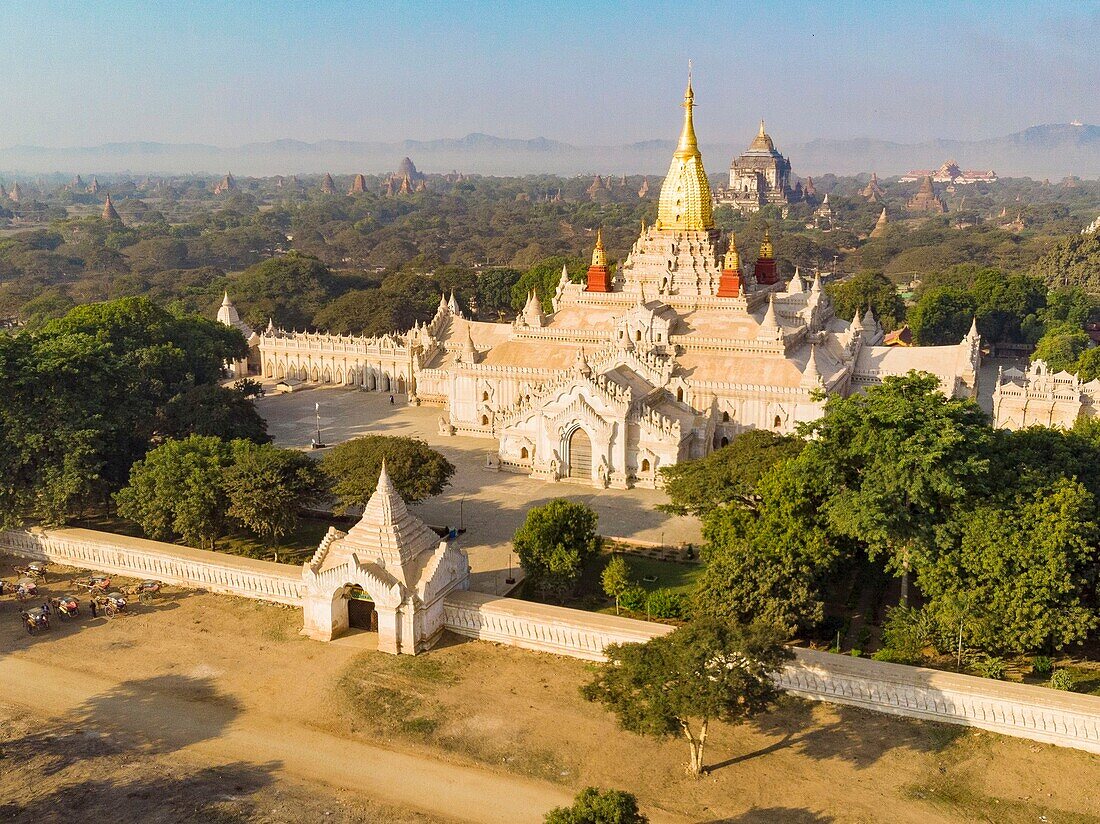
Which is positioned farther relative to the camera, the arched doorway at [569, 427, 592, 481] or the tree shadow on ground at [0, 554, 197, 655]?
the arched doorway at [569, 427, 592, 481]

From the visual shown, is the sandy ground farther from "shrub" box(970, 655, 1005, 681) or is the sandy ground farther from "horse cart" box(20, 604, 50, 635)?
"shrub" box(970, 655, 1005, 681)

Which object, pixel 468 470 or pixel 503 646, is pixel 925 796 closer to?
pixel 503 646

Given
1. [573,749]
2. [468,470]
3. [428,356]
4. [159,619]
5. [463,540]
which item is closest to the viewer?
[573,749]

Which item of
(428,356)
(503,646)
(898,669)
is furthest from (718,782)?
(428,356)

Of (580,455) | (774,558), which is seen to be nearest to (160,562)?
(580,455)

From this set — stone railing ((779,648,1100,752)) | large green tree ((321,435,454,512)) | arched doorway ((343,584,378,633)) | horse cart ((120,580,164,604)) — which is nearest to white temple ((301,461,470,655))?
arched doorway ((343,584,378,633))

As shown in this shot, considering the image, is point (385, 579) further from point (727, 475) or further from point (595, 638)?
point (727, 475)

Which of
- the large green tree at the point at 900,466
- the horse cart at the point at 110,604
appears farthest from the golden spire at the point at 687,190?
the horse cart at the point at 110,604

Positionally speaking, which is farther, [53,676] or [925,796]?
[53,676]
